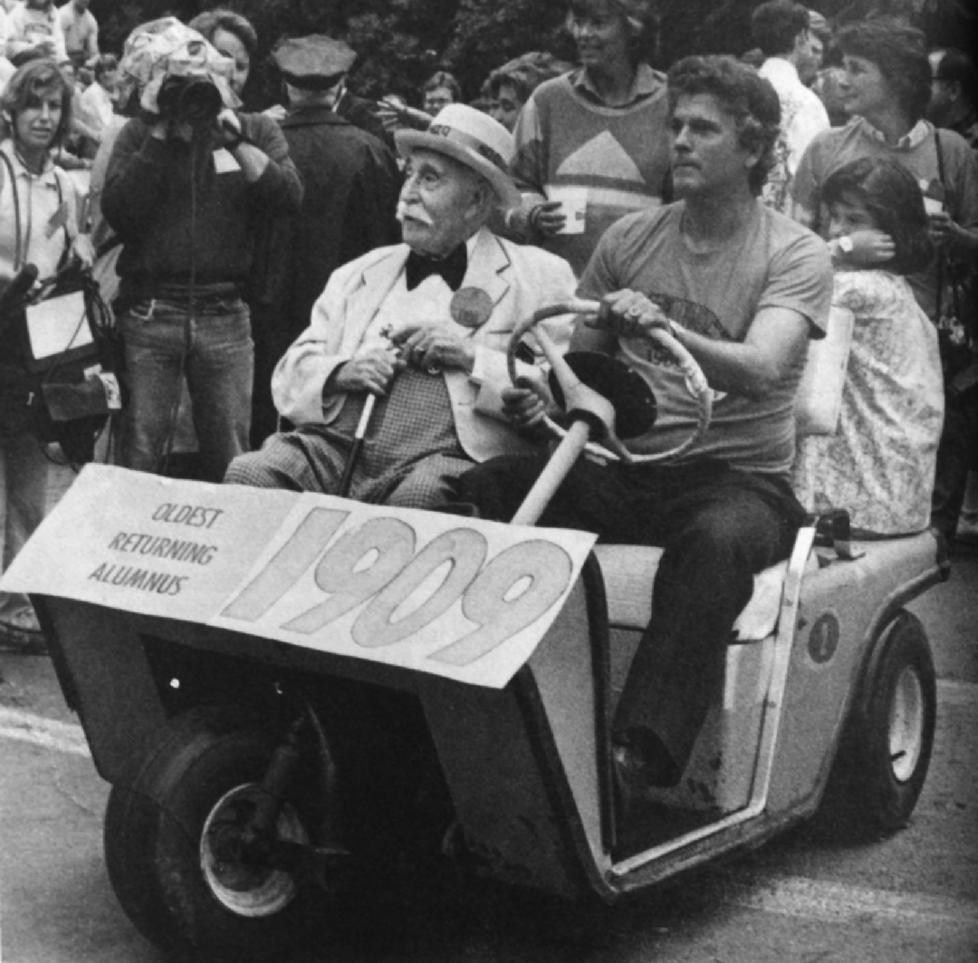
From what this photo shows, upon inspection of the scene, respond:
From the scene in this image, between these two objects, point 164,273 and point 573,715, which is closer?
point 573,715

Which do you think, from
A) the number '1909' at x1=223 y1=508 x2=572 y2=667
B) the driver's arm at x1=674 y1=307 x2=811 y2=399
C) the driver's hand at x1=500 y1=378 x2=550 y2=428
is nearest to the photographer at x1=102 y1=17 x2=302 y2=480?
the driver's hand at x1=500 y1=378 x2=550 y2=428

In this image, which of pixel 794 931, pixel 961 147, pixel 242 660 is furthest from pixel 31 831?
pixel 961 147

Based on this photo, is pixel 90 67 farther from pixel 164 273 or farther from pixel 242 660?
pixel 242 660

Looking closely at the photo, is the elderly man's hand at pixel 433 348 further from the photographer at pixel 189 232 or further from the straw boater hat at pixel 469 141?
the photographer at pixel 189 232

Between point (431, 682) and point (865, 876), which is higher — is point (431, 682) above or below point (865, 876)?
above

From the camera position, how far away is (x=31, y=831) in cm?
399

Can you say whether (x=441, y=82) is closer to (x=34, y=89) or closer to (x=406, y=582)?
(x=34, y=89)

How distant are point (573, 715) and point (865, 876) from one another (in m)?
1.12

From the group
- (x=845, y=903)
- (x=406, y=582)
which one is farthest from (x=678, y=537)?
(x=845, y=903)

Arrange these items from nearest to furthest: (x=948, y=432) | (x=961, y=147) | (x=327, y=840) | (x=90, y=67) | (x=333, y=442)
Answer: (x=327, y=840) < (x=333, y=442) < (x=961, y=147) < (x=948, y=432) < (x=90, y=67)

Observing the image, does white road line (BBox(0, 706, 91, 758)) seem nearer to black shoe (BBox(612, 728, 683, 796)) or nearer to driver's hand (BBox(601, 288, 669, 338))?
black shoe (BBox(612, 728, 683, 796))

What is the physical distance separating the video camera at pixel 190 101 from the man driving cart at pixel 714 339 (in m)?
1.84

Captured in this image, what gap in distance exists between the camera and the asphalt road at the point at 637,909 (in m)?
3.46

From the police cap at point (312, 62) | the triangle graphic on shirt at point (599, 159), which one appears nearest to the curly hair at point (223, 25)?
the police cap at point (312, 62)
